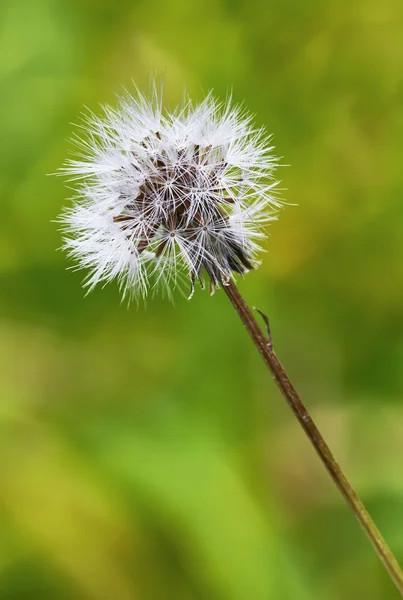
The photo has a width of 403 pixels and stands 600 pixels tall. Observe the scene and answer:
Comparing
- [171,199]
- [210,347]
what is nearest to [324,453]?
[171,199]

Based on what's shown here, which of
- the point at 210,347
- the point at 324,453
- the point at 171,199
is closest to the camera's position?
the point at 324,453

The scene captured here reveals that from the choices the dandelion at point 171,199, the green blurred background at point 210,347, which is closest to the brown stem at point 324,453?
the dandelion at point 171,199

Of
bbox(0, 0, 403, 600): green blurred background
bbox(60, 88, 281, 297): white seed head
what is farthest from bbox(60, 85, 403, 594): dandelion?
bbox(0, 0, 403, 600): green blurred background

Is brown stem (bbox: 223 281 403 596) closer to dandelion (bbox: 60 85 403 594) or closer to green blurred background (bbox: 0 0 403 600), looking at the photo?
dandelion (bbox: 60 85 403 594)

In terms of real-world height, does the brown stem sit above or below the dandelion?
below

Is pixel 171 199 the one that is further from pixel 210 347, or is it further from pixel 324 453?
pixel 210 347

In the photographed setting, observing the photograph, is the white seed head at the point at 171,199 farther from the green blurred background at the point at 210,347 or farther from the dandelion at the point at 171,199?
the green blurred background at the point at 210,347

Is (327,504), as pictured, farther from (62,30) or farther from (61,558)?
(62,30)
